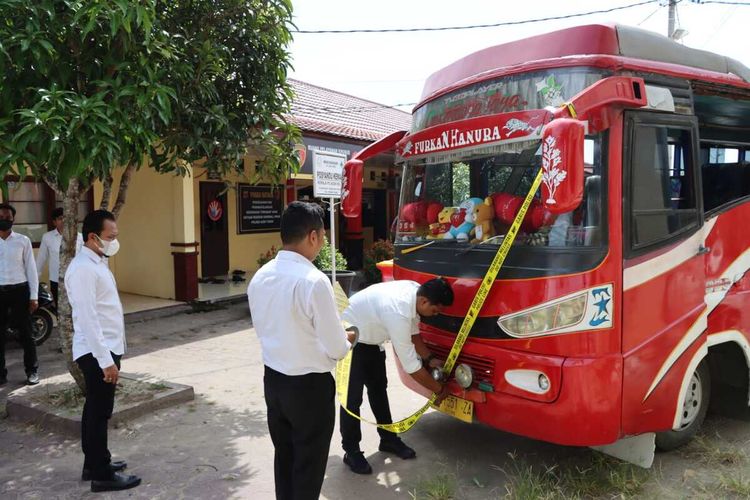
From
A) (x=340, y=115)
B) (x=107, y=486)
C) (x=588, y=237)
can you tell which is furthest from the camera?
(x=340, y=115)

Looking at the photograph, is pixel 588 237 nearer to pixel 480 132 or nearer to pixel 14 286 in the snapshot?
pixel 480 132

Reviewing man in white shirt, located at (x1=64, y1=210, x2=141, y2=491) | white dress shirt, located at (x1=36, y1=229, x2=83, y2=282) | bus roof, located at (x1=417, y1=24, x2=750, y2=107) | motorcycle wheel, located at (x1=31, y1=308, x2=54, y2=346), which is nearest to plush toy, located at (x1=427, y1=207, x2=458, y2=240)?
bus roof, located at (x1=417, y1=24, x2=750, y2=107)

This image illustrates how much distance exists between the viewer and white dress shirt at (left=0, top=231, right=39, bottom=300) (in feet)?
19.9

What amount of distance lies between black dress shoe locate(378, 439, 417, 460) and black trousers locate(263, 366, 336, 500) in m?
1.55

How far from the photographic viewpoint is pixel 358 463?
4.12 meters

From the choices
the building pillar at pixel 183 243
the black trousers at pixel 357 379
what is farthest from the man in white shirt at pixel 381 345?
the building pillar at pixel 183 243

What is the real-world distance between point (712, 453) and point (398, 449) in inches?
85.6

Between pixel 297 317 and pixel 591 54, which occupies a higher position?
pixel 591 54

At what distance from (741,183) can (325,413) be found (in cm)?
386

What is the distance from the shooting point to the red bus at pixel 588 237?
337 centimetres

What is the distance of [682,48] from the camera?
4.03 m

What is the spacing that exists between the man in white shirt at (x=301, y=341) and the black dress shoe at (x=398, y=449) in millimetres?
1552

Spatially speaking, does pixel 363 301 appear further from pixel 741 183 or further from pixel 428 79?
pixel 741 183

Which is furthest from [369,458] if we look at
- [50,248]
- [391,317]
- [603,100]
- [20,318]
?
[50,248]
